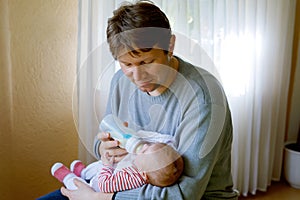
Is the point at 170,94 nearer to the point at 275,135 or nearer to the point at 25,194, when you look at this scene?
the point at 25,194

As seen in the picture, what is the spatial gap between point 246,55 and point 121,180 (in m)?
1.40

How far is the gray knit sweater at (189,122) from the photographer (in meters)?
0.98

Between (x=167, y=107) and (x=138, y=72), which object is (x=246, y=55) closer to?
(x=167, y=107)

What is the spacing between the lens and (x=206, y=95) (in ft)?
3.33

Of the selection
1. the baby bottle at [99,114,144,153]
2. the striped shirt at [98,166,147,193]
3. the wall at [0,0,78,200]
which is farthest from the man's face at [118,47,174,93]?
the wall at [0,0,78,200]

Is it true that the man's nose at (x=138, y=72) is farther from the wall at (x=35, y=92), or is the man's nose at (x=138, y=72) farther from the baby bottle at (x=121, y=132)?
the wall at (x=35, y=92)

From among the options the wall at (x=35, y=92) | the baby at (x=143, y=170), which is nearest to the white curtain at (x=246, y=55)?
the wall at (x=35, y=92)

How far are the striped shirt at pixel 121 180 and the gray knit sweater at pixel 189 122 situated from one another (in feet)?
0.06

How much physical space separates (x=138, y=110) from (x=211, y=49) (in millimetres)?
1022


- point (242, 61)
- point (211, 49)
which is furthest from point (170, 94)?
point (242, 61)

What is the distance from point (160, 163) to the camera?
94 cm

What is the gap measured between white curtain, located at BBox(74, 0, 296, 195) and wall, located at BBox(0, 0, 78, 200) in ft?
0.30

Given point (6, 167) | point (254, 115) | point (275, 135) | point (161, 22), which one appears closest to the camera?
point (161, 22)

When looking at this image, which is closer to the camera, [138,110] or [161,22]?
[161,22]
